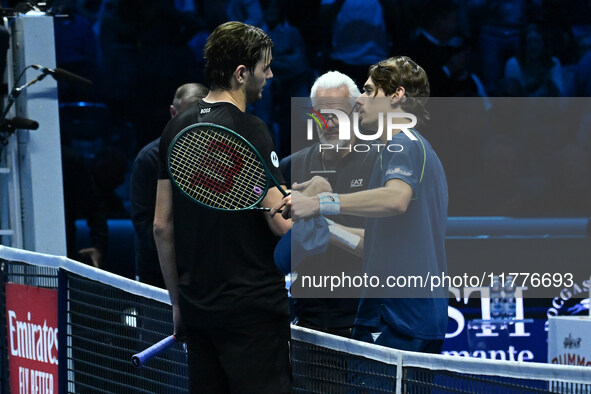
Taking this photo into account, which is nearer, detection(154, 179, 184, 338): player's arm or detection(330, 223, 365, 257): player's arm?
detection(154, 179, 184, 338): player's arm

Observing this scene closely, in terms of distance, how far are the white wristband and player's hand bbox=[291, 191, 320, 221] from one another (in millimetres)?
20

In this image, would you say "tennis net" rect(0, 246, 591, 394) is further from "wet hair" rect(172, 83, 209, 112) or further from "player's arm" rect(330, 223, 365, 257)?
"wet hair" rect(172, 83, 209, 112)

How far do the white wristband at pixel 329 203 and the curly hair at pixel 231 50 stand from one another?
37 centimetres

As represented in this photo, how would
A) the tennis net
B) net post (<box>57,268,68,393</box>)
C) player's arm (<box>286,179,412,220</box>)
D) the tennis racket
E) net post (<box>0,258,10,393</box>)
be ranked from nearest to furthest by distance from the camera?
the tennis net
the tennis racket
player's arm (<box>286,179,412,220</box>)
net post (<box>57,268,68,393</box>)
net post (<box>0,258,10,393</box>)

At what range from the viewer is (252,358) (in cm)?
225

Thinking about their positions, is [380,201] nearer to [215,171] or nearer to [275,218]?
[275,218]

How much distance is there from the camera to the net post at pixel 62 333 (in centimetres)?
321

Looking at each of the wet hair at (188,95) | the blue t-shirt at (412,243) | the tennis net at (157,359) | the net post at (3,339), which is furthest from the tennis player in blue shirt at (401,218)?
the net post at (3,339)

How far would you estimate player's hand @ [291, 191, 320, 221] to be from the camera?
2158mm

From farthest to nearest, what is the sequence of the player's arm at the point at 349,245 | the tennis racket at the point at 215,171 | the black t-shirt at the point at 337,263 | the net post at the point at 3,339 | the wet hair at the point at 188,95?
1. the wet hair at the point at 188,95
2. the net post at the point at 3,339
3. the black t-shirt at the point at 337,263
4. the player's arm at the point at 349,245
5. the tennis racket at the point at 215,171

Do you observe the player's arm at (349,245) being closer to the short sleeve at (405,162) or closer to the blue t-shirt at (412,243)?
the blue t-shirt at (412,243)

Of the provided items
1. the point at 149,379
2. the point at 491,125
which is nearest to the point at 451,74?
the point at 491,125

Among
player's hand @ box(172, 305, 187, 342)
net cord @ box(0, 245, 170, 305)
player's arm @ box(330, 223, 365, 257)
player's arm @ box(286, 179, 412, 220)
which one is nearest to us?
player's arm @ box(286, 179, 412, 220)

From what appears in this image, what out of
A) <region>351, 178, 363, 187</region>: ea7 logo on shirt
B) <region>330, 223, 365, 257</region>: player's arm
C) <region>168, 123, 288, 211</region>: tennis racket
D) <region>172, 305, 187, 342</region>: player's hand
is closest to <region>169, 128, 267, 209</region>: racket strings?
<region>168, 123, 288, 211</region>: tennis racket
